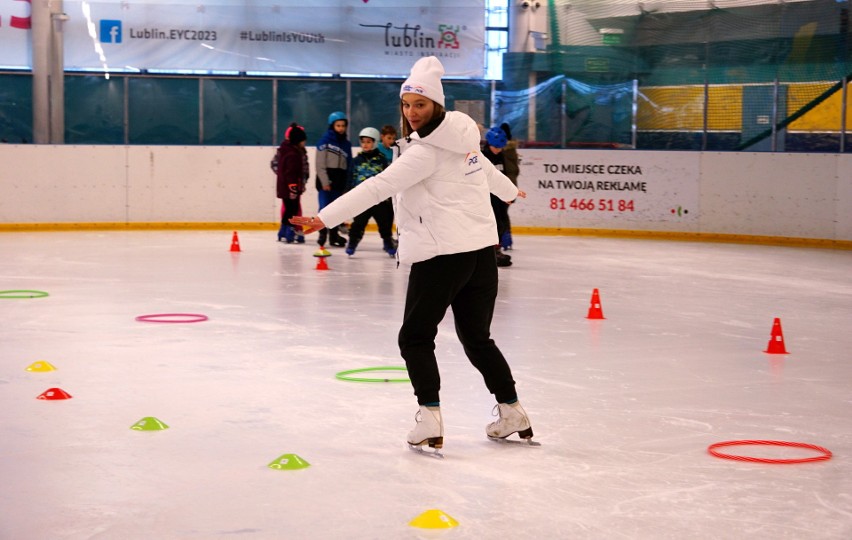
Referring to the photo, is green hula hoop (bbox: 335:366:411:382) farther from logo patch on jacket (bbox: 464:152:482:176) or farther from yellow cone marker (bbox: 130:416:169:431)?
logo patch on jacket (bbox: 464:152:482:176)

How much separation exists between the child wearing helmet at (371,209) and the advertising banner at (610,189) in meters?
3.82

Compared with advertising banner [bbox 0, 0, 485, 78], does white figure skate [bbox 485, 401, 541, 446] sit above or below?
below

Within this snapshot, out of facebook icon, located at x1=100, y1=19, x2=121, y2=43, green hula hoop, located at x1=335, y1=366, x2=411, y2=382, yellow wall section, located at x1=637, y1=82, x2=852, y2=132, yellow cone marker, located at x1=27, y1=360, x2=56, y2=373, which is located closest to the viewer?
green hula hoop, located at x1=335, y1=366, x2=411, y2=382

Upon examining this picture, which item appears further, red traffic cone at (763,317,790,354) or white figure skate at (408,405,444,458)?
red traffic cone at (763,317,790,354)

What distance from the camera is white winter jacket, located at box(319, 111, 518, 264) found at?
4.57 m

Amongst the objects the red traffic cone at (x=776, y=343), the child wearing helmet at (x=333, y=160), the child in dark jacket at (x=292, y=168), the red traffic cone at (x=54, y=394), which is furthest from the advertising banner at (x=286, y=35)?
the red traffic cone at (x=54, y=394)

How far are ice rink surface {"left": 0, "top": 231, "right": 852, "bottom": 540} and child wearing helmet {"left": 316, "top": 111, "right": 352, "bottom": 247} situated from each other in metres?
3.73

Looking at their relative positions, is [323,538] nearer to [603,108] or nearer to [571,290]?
[571,290]

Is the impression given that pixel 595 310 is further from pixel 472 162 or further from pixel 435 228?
pixel 435 228

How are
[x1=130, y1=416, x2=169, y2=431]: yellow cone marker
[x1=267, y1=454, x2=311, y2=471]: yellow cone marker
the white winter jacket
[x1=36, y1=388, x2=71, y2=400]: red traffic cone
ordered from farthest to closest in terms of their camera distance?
[x1=36, y1=388, x2=71, y2=400]: red traffic cone < [x1=130, y1=416, x2=169, y2=431]: yellow cone marker < the white winter jacket < [x1=267, y1=454, x2=311, y2=471]: yellow cone marker

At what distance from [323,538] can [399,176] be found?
4.93 feet

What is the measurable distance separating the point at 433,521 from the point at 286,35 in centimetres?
1722

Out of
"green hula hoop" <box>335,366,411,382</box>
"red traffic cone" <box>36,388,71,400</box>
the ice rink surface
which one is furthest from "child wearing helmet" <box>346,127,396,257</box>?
"red traffic cone" <box>36,388,71,400</box>

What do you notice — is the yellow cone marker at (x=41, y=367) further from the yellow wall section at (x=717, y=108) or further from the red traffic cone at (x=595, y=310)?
the yellow wall section at (x=717, y=108)
